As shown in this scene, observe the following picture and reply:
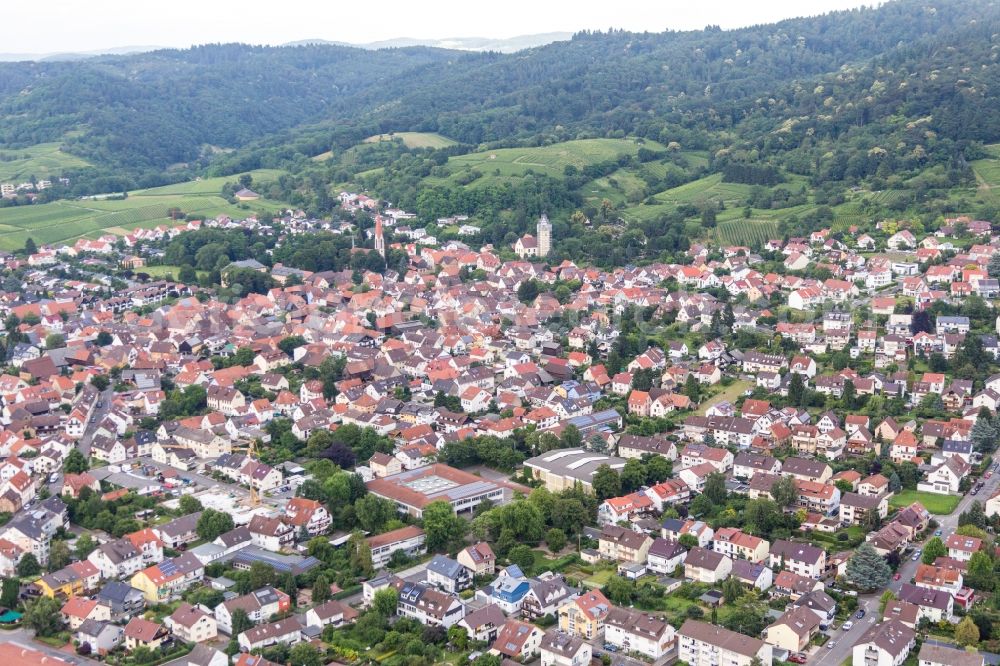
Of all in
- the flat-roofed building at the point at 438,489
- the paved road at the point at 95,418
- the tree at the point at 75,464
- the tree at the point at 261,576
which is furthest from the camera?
the paved road at the point at 95,418

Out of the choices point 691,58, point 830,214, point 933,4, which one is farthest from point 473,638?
point 933,4

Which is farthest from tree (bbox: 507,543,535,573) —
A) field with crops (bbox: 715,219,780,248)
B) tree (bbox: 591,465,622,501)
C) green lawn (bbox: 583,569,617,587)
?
field with crops (bbox: 715,219,780,248)

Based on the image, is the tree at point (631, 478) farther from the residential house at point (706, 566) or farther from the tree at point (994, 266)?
the tree at point (994, 266)

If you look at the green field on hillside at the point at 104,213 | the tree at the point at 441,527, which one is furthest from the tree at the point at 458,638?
the green field on hillside at the point at 104,213

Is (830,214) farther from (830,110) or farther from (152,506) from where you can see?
(152,506)

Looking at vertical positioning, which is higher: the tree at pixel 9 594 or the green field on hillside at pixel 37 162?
the green field on hillside at pixel 37 162

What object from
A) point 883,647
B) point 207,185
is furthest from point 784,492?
point 207,185
